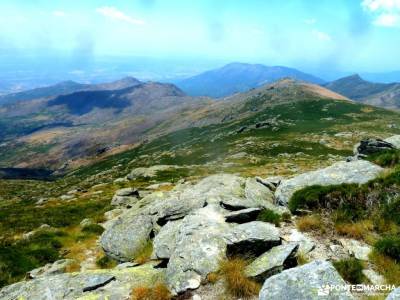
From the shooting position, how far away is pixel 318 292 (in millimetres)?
8742

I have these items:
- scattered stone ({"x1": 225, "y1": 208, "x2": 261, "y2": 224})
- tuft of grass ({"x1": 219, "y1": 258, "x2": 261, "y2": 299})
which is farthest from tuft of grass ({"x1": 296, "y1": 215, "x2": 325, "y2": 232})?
tuft of grass ({"x1": 219, "y1": 258, "x2": 261, "y2": 299})

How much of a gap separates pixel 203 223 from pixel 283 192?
649cm

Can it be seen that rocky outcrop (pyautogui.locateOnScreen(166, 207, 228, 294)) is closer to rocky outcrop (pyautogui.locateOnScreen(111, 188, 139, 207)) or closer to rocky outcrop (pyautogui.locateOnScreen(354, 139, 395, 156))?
rocky outcrop (pyautogui.locateOnScreen(354, 139, 395, 156))

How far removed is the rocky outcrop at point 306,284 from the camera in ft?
28.6

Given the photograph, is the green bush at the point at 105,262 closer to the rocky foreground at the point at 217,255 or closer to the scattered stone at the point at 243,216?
the rocky foreground at the point at 217,255

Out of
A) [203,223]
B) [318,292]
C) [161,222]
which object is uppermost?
[318,292]

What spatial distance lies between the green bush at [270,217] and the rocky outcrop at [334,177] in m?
2.84

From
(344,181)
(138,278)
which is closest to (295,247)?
(138,278)

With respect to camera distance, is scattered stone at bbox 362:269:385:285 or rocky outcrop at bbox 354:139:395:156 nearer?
scattered stone at bbox 362:269:385:285

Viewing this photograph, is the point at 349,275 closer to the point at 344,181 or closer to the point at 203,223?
the point at 203,223

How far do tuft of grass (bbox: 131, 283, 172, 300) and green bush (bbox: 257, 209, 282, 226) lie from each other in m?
5.91

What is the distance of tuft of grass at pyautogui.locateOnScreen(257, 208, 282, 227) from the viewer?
15.1 metres

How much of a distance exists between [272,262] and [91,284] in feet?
20.9

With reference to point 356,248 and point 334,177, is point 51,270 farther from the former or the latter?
point 334,177
